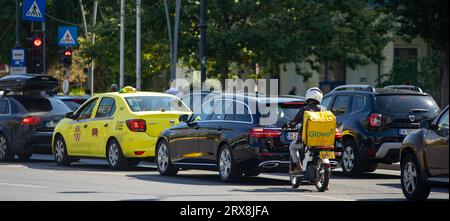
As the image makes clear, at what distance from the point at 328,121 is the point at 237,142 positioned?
1.82 meters

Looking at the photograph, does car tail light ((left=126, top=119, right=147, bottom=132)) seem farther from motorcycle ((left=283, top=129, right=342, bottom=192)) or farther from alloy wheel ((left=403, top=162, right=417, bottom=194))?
alloy wheel ((left=403, top=162, right=417, bottom=194))

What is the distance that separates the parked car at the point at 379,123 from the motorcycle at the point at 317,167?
3376 millimetres

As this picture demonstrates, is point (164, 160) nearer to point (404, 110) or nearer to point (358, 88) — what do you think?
→ point (358, 88)

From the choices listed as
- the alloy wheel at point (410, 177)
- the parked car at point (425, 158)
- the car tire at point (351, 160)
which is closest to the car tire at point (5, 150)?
the car tire at point (351, 160)

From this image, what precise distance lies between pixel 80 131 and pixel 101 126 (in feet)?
3.05

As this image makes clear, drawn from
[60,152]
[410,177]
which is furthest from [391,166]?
[410,177]

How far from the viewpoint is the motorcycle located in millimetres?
16975

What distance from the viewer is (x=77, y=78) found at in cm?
7656

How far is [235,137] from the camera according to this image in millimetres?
18375

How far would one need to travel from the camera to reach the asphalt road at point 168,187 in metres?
15.8

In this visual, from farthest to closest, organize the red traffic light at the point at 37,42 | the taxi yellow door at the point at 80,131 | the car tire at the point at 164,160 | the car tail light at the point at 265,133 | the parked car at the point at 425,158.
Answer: the red traffic light at the point at 37,42 → the taxi yellow door at the point at 80,131 → the car tire at the point at 164,160 → the car tail light at the point at 265,133 → the parked car at the point at 425,158

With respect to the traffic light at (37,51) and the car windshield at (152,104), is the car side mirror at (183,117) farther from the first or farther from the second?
the traffic light at (37,51)

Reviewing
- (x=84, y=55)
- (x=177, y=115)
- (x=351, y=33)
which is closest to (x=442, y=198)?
(x=177, y=115)
